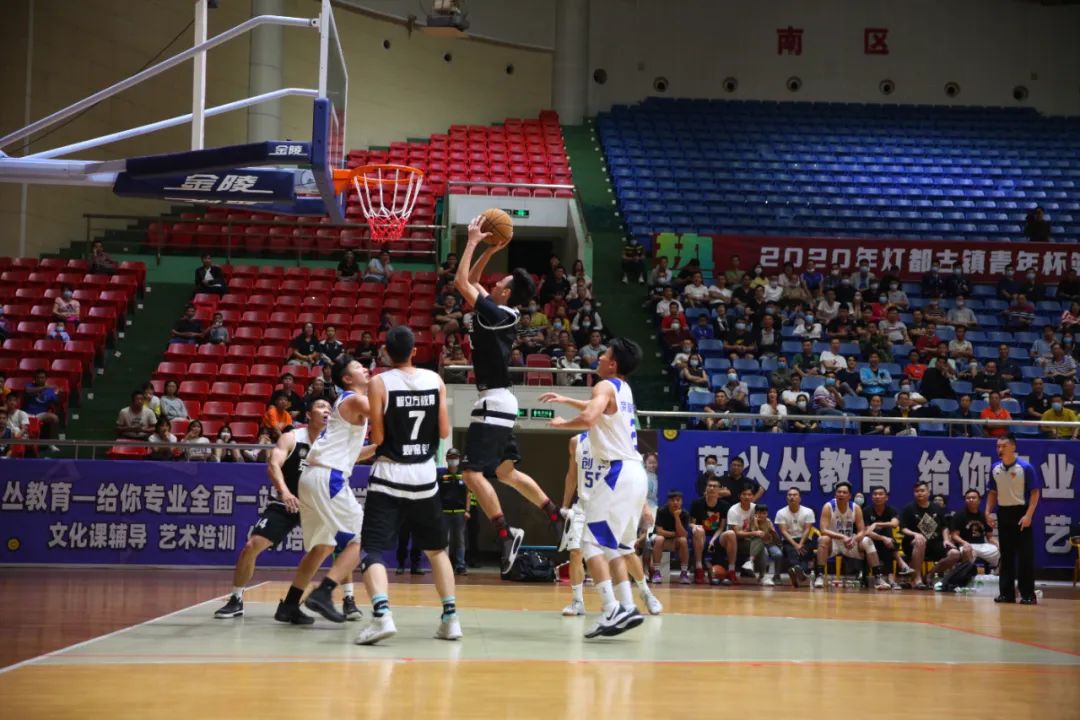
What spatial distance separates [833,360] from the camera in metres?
19.9

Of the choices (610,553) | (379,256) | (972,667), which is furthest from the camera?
(379,256)

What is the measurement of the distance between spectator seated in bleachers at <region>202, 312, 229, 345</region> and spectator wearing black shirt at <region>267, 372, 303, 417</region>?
9.32ft

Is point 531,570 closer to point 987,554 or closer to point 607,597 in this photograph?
point 987,554

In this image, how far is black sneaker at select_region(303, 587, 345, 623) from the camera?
8.95m

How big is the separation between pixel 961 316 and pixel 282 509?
54.3ft

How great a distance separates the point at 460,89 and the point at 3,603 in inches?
920

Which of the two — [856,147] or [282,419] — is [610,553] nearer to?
[282,419]

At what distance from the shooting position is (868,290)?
2330 cm

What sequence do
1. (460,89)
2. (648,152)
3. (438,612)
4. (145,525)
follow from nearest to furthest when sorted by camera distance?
(438,612), (145,525), (648,152), (460,89)

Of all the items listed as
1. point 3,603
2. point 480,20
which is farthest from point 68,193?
point 3,603

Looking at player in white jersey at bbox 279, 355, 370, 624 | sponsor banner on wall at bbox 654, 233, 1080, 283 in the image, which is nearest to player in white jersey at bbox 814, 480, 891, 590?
sponsor banner on wall at bbox 654, 233, 1080, 283

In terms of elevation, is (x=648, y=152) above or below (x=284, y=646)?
above

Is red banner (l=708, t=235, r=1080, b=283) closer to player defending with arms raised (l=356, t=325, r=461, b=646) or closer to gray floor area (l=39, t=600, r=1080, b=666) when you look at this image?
gray floor area (l=39, t=600, r=1080, b=666)

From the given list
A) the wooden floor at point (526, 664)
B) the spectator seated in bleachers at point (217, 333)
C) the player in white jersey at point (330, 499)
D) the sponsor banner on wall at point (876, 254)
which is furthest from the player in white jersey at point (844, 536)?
the spectator seated in bleachers at point (217, 333)
